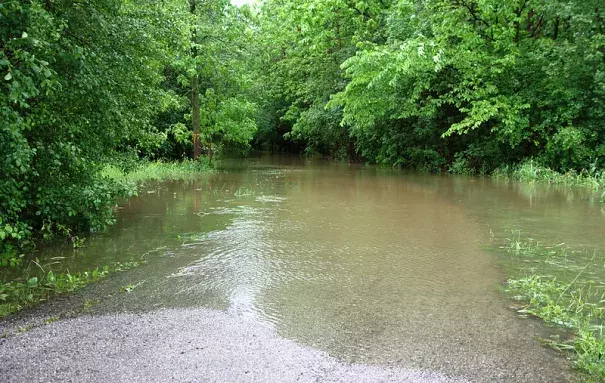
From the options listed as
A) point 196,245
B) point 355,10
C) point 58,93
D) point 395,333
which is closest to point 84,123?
point 58,93

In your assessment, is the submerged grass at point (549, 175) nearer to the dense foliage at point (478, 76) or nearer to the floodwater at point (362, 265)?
the dense foliage at point (478, 76)

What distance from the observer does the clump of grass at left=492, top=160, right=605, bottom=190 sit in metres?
15.2

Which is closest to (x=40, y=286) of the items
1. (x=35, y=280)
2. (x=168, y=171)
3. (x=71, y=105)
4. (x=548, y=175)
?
(x=35, y=280)

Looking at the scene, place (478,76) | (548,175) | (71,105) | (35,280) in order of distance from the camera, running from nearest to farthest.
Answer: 1. (35,280)
2. (71,105)
3. (548,175)
4. (478,76)

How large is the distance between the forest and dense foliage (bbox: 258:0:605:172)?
72 millimetres

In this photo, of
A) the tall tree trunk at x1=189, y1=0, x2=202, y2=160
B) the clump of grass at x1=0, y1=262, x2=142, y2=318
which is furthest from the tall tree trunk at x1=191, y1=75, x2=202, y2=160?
the clump of grass at x1=0, y1=262, x2=142, y2=318

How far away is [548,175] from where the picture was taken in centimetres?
1675

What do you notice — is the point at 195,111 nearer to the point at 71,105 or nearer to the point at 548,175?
the point at 548,175

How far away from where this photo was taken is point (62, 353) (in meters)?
3.82

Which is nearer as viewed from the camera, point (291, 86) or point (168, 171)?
point (168, 171)

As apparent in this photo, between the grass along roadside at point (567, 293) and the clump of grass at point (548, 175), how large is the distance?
9317mm

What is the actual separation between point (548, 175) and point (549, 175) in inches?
1.9

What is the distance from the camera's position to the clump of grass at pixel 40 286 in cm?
495

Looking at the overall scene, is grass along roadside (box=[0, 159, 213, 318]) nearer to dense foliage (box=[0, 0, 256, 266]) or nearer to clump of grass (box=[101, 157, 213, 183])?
dense foliage (box=[0, 0, 256, 266])
